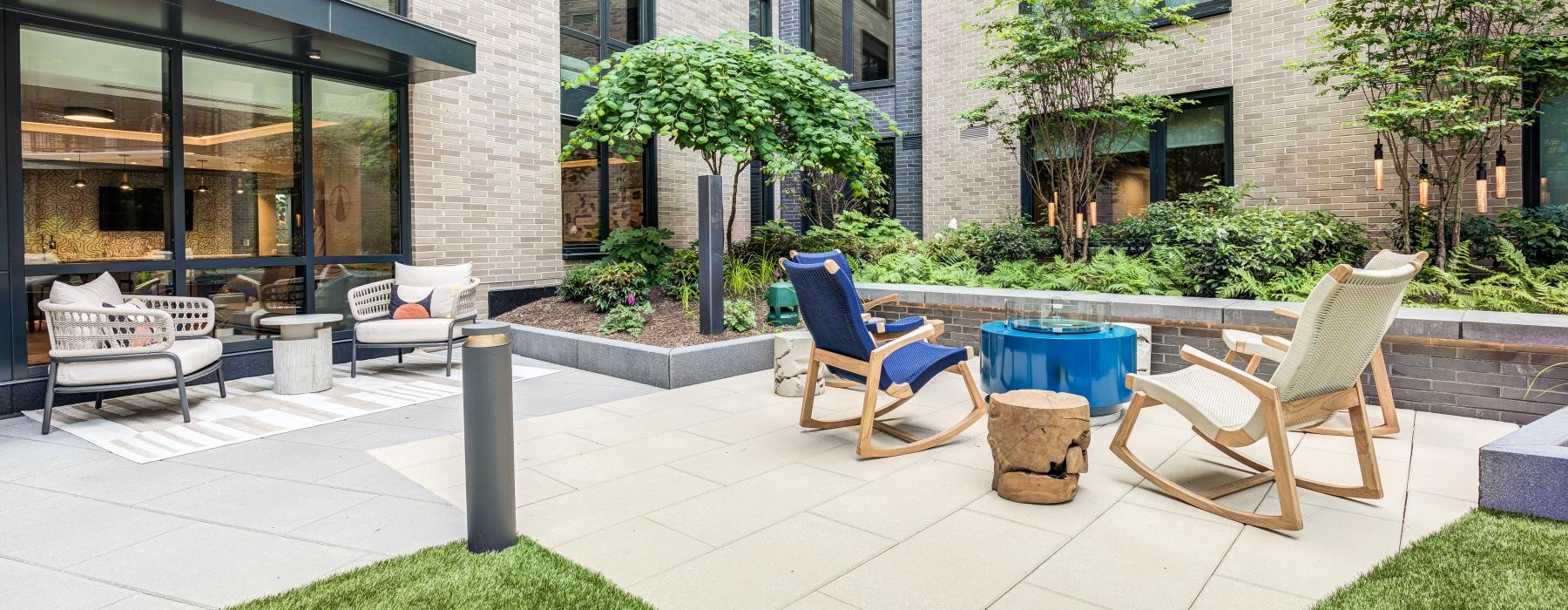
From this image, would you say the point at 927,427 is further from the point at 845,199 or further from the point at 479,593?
the point at 845,199

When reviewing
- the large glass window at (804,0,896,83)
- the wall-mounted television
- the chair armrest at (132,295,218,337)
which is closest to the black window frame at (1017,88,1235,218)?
the large glass window at (804,0,896,83)

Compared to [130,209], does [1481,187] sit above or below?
above

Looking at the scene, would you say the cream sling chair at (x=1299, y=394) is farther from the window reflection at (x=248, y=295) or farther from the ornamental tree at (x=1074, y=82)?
the window reflection at (x=248, y=295)

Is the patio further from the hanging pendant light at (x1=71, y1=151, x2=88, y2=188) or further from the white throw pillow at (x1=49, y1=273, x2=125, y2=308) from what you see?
the hanging pendant light at (x1=71, y1=151, x2=88, y2=188)

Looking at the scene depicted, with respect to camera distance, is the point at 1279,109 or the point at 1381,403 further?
the point at 1279,109

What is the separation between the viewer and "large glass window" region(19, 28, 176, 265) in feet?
17.7

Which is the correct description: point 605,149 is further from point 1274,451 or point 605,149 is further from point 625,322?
point 1274,451

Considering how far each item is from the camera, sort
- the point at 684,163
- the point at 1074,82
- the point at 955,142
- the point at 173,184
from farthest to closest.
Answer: the point at 955,142 < the point at 684,163 < the point at 1074,82 < the point at 173,184

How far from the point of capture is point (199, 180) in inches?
246

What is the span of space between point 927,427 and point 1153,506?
1580 mm

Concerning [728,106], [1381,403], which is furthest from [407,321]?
[1381,403]

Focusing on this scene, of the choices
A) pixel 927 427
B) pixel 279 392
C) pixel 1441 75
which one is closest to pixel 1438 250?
pixel 1441 75

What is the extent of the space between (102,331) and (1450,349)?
8354 millimetres

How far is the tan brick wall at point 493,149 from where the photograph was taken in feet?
26.0
